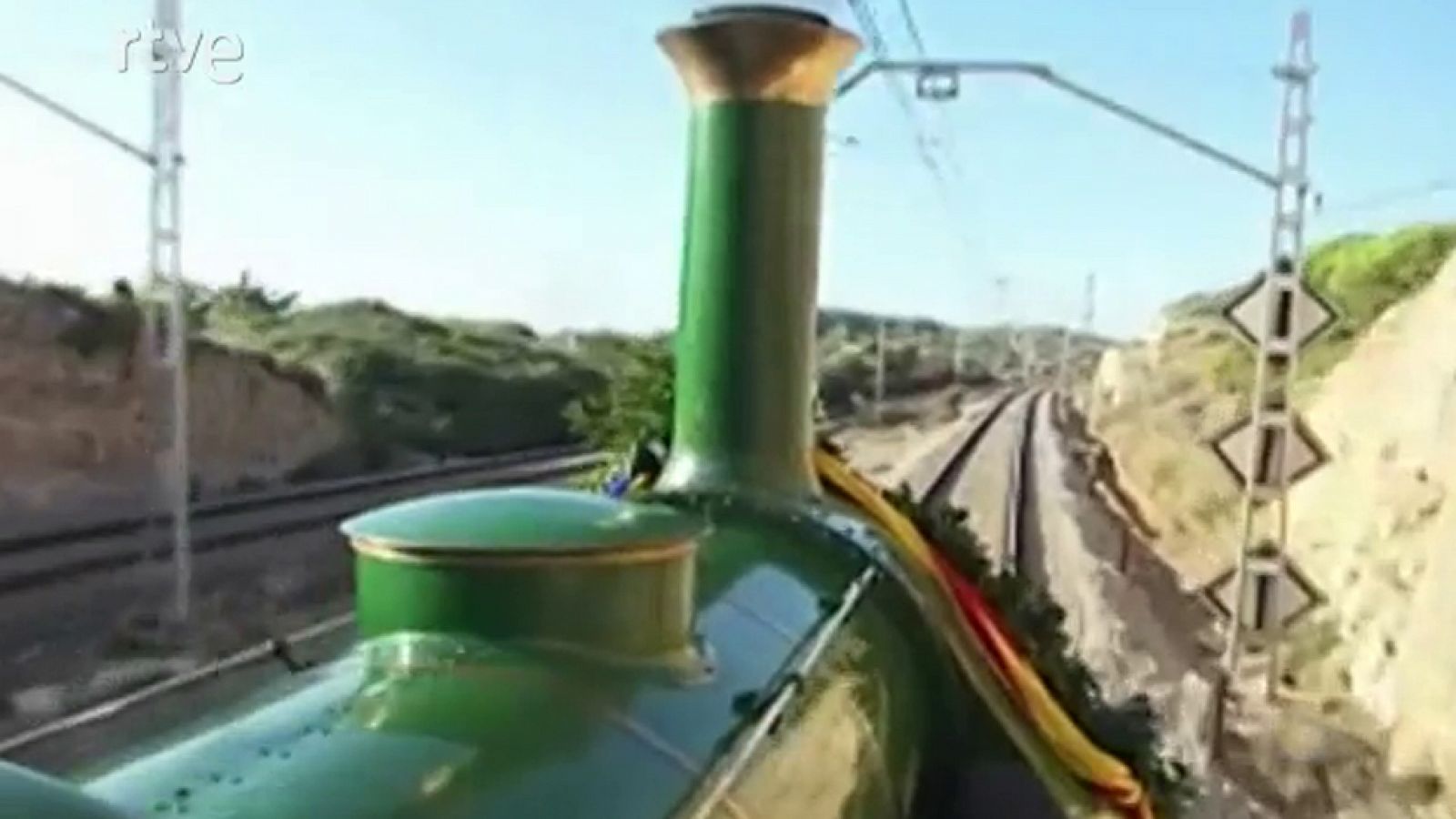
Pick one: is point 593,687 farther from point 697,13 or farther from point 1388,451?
point 1388,451

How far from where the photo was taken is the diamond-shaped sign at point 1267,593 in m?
11.3

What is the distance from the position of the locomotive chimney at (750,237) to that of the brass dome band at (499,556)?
7.22 feet

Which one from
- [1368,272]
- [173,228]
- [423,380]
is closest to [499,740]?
[173,228]

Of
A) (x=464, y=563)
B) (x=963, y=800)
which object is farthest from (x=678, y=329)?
(x=464, y=563)

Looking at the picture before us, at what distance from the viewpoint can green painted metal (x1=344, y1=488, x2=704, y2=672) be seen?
2.85 meters

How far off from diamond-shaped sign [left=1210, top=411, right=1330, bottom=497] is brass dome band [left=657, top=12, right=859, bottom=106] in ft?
21.3

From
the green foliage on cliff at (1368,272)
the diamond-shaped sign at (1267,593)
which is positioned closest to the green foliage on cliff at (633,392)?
the diamond-shaped sign at (1267,593)

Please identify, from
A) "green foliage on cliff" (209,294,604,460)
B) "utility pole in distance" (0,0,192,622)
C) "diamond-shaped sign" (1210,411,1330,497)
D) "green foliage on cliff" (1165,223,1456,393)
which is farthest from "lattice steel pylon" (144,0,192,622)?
"green foliage on cliff" (209,294,604,460)

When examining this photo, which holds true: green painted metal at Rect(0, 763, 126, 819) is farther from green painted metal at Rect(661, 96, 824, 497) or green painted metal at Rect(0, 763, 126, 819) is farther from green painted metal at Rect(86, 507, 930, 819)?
green painted metal at Rect(661, 96, 824, 497)

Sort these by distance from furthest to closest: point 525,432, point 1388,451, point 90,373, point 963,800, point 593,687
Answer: point 525,432 < point 90,373 < point 1388,451 < point 963,800 < point 593,687

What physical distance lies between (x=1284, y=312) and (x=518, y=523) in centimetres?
887

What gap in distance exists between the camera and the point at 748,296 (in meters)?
5.23

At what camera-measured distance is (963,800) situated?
4914 mm

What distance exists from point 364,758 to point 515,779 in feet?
0.61
